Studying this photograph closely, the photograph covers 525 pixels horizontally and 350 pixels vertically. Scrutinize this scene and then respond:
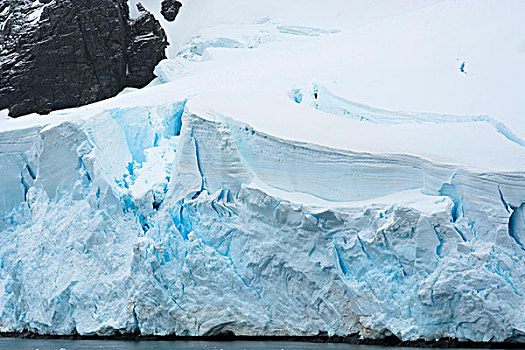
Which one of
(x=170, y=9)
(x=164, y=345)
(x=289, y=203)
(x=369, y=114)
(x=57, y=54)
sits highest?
(x=369, y=114)

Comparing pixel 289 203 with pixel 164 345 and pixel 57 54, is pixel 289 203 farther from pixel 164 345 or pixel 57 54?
pixel 57 54

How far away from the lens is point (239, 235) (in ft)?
37.8

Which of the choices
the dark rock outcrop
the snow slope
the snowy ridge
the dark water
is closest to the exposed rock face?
the dark rock outcrop

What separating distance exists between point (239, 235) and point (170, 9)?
12952 millimetres

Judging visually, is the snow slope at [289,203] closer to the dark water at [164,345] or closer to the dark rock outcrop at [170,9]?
the dark water at [164,345]

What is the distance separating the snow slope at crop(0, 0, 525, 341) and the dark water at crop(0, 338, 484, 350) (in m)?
0.22

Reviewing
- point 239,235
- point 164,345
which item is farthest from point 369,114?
point 164,345

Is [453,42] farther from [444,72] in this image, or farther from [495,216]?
[495,216]

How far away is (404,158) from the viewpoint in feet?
35.8

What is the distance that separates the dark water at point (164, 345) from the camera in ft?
34.4

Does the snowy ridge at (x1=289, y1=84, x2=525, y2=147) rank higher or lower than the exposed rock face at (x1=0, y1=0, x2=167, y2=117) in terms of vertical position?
higher

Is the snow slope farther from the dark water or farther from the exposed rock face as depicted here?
the exposed rock face

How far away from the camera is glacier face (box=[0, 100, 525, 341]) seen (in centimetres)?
1030

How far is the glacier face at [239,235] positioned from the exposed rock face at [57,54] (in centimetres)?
600
